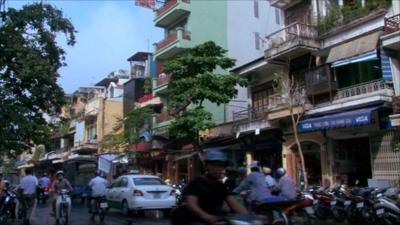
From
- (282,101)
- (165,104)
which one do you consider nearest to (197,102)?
(282,101)

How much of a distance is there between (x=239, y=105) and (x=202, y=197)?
1151 inches

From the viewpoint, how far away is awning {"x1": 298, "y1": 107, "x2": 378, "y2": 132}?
19.6 meters

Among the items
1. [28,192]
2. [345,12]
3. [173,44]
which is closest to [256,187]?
[28,192]

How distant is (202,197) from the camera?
5570 mm

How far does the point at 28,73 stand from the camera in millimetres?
17656

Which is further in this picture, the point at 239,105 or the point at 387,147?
the point at 239,105

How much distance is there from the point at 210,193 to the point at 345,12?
1901cm

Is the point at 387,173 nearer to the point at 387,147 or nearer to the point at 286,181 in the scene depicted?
the point at 387,147

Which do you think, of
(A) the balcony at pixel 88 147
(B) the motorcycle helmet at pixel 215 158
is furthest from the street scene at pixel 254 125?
(A) the balcony at pixel 88 147

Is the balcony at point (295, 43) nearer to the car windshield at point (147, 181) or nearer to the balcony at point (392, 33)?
the balcony at point (392, 33)

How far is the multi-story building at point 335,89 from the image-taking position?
20266 mm

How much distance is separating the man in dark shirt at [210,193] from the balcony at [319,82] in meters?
17.7

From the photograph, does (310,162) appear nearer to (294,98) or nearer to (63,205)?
(294,98)

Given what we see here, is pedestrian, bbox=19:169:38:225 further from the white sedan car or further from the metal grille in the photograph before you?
the metal grille
